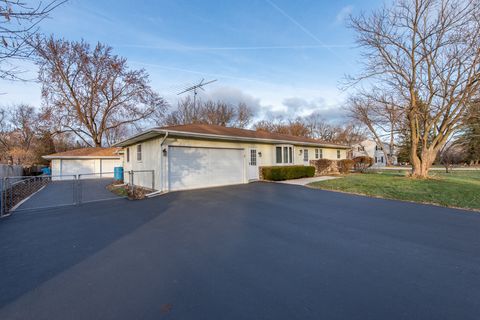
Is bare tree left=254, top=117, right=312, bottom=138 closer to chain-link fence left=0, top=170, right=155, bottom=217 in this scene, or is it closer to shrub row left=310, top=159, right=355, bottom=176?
shrub row left=310, top=159, right=355, bottom=176

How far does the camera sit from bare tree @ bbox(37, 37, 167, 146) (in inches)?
848

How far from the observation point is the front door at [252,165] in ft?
41.9

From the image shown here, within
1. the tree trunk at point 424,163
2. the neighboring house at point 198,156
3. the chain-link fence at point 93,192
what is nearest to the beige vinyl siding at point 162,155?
the neighboring house at point 198,156

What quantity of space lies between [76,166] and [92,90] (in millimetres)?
8355

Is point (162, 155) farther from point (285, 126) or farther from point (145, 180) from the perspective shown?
point (285, 126)

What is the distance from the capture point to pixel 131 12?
312 inches

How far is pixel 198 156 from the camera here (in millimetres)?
10523

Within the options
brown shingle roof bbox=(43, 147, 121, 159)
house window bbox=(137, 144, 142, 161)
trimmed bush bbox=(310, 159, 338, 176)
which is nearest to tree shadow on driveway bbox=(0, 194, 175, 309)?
house window bbox=(137, 144, 142, 161)

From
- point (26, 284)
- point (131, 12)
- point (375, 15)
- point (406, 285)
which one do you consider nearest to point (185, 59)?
point (131, 12)

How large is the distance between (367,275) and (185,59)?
47.6 feet

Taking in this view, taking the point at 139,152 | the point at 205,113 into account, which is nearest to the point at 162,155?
the point at 139,152

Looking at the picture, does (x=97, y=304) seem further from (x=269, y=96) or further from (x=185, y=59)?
(x=269, y=96)

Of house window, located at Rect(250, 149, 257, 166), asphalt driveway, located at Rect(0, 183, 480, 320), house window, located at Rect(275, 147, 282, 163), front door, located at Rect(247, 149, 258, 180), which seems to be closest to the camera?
asphalt driveway, located at Rect(0, 183, 480, 320)

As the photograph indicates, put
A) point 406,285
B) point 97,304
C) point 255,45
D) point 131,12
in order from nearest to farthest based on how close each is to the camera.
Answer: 1. point 97,304
2. point 406,285
3. point 131,12
4. point 255,45
